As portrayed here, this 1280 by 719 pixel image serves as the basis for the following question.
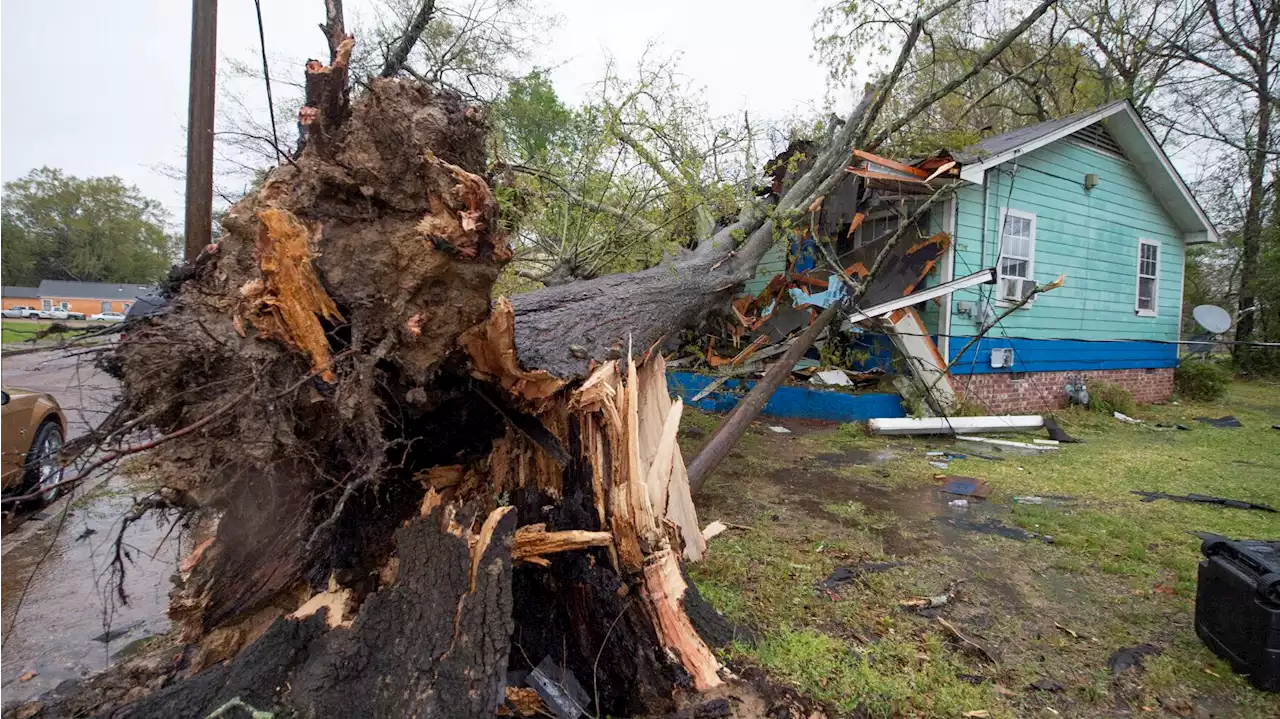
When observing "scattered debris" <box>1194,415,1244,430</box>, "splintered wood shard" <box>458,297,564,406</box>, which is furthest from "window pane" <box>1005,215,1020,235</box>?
"splintered wood shard" <box>458,297,564,406</box>

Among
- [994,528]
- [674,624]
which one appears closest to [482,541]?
[674,624]

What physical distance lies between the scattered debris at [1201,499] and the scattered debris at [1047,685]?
13.0ft

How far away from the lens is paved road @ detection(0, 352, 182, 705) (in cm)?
216

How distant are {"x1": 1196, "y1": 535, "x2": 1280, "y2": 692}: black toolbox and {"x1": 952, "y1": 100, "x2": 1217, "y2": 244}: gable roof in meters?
6.74

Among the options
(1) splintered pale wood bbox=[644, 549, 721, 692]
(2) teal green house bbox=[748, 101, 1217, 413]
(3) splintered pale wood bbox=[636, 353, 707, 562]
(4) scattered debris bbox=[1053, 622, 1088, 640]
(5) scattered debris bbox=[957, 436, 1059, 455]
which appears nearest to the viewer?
(1) splintered pale wood bbox=[644, 549, 721, 692]

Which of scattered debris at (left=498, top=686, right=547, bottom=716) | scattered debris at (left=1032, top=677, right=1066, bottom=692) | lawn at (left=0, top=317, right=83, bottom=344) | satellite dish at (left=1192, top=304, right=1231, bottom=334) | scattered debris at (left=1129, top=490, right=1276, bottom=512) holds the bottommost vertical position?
scattered debris at (left=1032, top=677, right=1066, bottom=692)

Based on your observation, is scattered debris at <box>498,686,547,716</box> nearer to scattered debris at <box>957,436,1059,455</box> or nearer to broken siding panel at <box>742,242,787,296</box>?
scattered debris at <box>957,436,1059,455</box>

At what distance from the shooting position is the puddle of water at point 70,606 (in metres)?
2.99

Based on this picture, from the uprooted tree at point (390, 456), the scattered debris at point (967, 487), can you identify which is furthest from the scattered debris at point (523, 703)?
the scattered debris at point (967, 487)

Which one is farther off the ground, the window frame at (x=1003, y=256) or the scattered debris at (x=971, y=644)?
the window frame at (x=1003, y=256)

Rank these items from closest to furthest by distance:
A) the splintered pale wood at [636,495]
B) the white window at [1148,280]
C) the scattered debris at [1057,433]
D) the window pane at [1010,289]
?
the splintered pale wood at [636,495] < the scattered debris at [1057,433] < the window pane at [1010,289] < the white window at [1148,280]

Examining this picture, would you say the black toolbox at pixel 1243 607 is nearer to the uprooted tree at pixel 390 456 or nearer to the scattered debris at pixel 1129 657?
the scattered debris at pixel 1129 657

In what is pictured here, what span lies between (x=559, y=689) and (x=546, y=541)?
0.57 metres

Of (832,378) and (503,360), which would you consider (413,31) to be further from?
(503,360)
